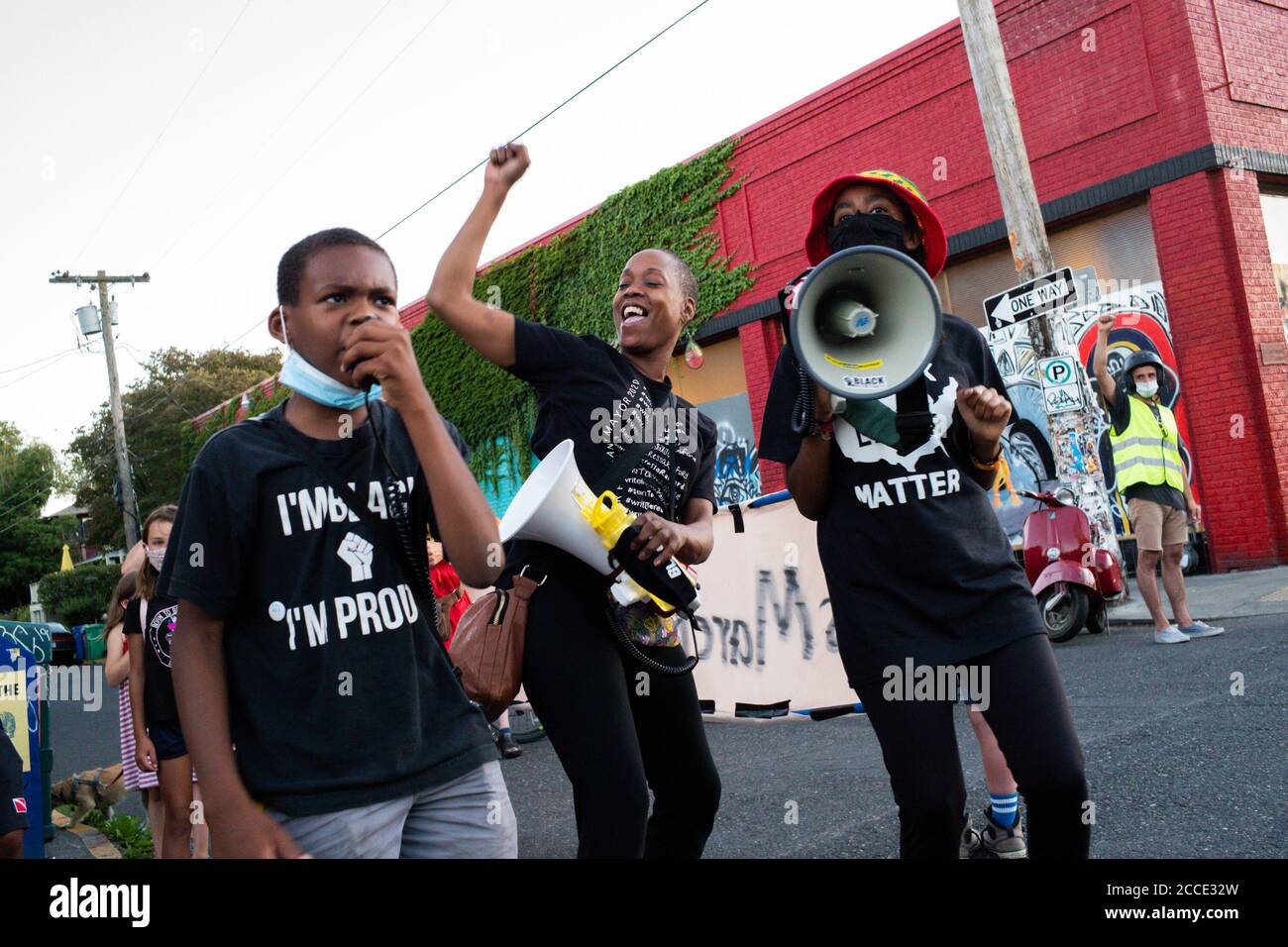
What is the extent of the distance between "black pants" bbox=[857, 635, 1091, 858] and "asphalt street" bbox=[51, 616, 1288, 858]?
4.78 ft

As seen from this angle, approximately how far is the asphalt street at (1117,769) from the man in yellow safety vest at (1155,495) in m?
0.28

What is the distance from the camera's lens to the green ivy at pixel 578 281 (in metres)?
17.6

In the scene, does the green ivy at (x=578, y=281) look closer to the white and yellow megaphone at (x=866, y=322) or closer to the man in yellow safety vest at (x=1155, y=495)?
the man in yellow safety vest at (x=1155, y=495)

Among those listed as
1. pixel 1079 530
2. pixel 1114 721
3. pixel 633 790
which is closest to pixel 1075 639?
pixel 1079 530

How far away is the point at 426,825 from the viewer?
6.64 ft

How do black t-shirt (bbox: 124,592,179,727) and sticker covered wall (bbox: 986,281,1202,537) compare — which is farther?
sticker covered wall (bbox: 986,281,1202,537)

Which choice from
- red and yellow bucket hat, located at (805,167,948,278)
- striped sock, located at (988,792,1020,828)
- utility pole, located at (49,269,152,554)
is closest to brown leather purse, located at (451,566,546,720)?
red and yellow bucket hat, located at (805,167,948,278)

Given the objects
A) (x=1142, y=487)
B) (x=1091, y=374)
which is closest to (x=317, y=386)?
(x=1142, y=487)

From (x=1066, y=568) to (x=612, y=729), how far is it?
21.6ft

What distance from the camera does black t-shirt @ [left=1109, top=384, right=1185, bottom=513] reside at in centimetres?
786

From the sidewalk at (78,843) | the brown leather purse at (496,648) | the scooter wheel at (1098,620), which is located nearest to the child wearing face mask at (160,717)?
the sidewalk at (78,843)

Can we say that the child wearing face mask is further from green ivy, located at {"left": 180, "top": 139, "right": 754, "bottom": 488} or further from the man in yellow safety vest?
green ivy, located at {"left": 180, "top": 139, "right": 754, "bottom": 488}

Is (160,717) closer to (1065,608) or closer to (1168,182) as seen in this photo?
(1065,608)

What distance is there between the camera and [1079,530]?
845cm
